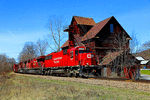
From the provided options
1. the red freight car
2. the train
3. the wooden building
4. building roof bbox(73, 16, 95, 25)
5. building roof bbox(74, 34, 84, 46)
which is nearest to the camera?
the red freight car

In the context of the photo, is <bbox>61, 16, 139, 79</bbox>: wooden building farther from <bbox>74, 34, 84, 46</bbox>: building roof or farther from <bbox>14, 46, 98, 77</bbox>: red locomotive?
<bbox>14, 46, 98, 77</bbox>: red locomotive

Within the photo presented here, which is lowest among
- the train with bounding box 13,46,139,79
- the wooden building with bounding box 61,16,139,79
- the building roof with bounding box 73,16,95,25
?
the train with bounding box 13,46,139,79

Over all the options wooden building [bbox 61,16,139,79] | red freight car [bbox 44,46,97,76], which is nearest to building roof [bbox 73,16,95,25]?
wooden building [bbox 61,16,139,79]

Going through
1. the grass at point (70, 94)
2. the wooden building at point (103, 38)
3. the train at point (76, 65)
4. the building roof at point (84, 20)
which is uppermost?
the building roof at point (84, 20)

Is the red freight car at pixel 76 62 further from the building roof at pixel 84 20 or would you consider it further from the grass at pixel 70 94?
the building roof at pixel 84 20

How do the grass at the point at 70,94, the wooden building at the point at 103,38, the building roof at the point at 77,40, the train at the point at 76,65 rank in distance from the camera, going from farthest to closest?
1. the building roof at the point at 77,40
2. the wooden building at the point at 103,38
3. the train at the point at 76,65
4. the grass at the point at 70,94

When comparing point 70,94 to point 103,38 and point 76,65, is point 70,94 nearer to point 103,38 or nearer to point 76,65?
point 76,65

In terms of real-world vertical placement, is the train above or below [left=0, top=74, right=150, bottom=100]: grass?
above

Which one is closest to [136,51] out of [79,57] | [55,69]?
[79,57]

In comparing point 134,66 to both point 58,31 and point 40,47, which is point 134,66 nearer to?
point 58,31

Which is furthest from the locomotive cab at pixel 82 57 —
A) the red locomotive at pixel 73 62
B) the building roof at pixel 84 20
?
the building roof at pixel 84 20

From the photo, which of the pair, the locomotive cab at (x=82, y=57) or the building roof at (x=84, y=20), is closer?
the locomotive cab at (x=82, y=57)

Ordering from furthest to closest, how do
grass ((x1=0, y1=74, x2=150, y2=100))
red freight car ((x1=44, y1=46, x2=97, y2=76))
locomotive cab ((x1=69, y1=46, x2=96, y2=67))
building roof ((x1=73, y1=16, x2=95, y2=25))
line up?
building roof ((x1=73, y1=16, x2=95, y2=25)) < locomotive cab ((x1=69, y1=46, x2=96, y2=67)) < red freight car ((x1=44, y1=46, x2=97, y2=76)) < grass ((x1=0, y1=74, x2=150, y2=100))

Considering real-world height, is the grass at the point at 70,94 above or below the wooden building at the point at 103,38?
below
